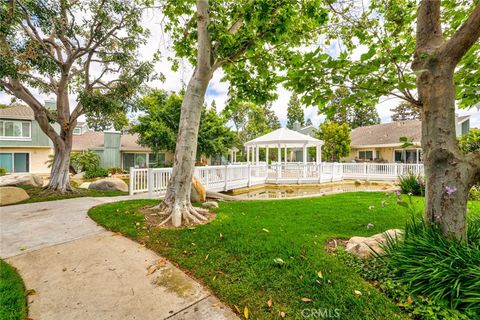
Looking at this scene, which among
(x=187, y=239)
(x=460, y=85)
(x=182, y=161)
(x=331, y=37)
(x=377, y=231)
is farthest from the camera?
(x=331, y=37)

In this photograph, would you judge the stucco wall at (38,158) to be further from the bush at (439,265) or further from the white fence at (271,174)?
the bush at (439,265)

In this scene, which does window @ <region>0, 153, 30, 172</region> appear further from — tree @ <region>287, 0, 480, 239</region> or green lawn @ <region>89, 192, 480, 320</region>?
tree @ <region>287, 0, 480, 239</region>

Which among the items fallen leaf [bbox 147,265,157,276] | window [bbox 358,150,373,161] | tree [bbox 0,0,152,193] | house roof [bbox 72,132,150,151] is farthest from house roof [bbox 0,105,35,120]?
window [bbox 358,150,373,161]

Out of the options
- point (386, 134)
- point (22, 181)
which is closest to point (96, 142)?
point (22, 181)

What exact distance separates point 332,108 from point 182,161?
11.4 ft

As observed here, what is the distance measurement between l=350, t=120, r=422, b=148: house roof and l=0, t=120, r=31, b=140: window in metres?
31.1

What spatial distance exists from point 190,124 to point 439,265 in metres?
4.79

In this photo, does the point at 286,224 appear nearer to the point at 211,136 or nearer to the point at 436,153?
the point at 436,153

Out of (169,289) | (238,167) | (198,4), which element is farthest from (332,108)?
(238,167)

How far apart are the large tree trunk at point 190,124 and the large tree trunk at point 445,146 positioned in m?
4.09

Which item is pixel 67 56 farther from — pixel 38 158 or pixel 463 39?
pixel 38 158

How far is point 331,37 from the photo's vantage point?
6.06 meters

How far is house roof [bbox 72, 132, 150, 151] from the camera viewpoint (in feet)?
74.6

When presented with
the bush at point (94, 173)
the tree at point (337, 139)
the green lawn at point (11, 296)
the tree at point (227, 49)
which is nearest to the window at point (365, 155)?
the tree at point (337, 139)
